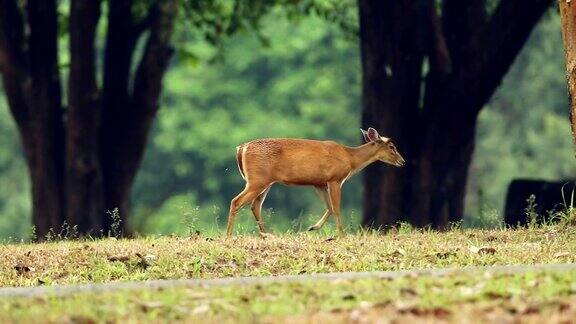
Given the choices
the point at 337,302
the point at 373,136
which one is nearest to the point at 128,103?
the point at 373,136

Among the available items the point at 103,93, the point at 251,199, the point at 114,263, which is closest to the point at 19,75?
the point at 103,93

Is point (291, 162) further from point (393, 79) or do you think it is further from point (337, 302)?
point (337, 302)

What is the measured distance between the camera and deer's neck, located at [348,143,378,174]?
59.1 feet

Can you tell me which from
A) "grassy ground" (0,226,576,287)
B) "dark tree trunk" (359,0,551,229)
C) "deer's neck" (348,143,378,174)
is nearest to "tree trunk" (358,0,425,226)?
"dark tree trunk" (359,0,551,229)

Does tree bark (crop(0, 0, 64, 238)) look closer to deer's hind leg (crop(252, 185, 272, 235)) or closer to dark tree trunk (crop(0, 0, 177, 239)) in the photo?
dark tree trunk (crop(0, 0, 177, 239))

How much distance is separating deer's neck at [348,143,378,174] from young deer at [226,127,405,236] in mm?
197

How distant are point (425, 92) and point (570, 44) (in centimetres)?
826

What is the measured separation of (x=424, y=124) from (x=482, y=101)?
0.86 m

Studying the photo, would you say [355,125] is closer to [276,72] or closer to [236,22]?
[276,72]

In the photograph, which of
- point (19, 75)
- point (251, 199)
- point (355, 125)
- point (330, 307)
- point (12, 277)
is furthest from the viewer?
point (355, 125)

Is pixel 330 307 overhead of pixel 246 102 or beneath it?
overhead

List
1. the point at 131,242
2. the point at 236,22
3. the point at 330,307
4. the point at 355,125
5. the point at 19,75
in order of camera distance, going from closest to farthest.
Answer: the point at 330,307 < the point at 131,242 < the point at 19,75 < the point at 236,22 < the point at 355,125

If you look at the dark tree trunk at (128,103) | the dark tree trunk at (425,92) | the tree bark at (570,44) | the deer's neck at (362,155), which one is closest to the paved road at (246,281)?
the tree bark at (570,44)

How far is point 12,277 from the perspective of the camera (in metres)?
13.7
